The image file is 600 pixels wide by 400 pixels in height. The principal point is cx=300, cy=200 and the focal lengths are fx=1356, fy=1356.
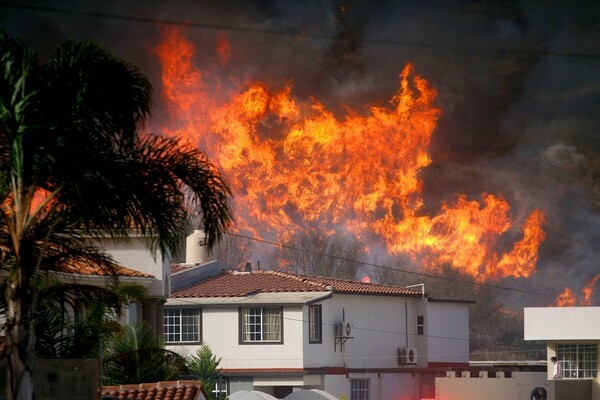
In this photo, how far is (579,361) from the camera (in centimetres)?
5369

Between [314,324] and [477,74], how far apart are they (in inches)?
2681

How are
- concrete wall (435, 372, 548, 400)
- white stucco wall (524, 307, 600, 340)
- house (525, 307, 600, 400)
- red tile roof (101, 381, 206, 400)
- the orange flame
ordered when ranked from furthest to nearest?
the orange flame → concrete wall (435, 372, 548, 400) → house (525, 307, 600, 400) → white stucco wall (524, 307, 600, 340) → red tile roof (101, 381, 206, 400)

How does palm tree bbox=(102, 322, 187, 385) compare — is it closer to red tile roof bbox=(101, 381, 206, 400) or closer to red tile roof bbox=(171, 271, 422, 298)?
red tile roof bbox=(101, 381, 206, 400)

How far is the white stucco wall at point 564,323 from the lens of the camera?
52.5m

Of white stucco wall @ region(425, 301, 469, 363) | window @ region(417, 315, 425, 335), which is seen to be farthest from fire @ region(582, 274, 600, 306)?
window @ region(417, 315, 425, 335)

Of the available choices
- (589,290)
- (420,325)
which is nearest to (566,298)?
(589,290)

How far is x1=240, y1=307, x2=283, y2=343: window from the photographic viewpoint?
6931 centimetres

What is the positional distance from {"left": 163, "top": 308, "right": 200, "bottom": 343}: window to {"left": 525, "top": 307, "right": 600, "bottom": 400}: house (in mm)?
22165

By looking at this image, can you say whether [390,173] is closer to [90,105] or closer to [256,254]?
[256,254]

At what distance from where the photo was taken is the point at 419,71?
129875mm

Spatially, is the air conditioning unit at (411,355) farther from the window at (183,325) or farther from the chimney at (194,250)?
the chimney at (194,250)

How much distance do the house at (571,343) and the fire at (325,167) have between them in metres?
66.9

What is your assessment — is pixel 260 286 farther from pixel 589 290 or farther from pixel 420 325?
pixel 589 290

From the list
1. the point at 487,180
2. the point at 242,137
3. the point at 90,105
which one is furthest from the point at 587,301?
the point at 90,105
